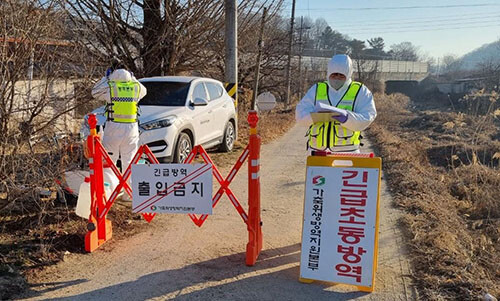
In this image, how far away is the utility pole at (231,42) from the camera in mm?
10711

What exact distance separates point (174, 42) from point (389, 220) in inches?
329

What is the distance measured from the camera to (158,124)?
736cm

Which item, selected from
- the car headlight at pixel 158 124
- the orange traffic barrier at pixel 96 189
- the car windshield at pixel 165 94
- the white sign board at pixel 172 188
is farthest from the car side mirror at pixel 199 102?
the white sign board at pixel 172 188

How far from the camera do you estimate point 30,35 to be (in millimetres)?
4086

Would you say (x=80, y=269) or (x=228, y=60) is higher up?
(x=228, y=60)

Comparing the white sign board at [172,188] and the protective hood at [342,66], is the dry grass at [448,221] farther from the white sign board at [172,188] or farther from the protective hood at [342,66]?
the white sign board at [172,188]

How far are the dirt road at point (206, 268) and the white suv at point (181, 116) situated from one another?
2.06 m

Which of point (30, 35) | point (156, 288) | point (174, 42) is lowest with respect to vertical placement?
point (156, 288)

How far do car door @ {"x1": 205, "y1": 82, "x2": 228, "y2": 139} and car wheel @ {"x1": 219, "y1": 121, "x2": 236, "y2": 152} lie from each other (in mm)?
246

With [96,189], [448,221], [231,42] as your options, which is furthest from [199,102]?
[448,221]

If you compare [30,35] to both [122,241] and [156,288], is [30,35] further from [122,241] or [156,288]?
[156,288]

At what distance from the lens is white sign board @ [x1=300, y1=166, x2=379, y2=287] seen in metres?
3.68

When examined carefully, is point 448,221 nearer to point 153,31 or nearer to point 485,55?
point 153,31

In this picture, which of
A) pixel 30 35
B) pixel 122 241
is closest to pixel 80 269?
pixel 122 241
